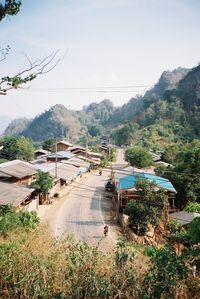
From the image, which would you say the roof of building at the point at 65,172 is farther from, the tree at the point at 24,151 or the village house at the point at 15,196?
the tree at the point at 24,151

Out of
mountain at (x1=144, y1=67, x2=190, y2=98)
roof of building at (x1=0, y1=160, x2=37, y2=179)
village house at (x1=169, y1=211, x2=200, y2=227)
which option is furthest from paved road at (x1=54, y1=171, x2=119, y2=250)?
mountain at (x1=144, y1=67, x2=190, y2=98)

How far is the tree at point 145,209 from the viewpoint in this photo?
23.0 meters

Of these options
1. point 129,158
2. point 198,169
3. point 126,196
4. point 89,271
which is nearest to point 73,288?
point 89,271

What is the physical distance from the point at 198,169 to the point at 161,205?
1075cm

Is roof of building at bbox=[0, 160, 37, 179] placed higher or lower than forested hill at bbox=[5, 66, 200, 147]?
lower

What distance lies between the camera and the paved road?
23.0 meters

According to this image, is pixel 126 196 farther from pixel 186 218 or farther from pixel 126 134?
pixel 126 134

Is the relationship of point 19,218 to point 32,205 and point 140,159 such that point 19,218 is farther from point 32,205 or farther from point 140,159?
point 140,159

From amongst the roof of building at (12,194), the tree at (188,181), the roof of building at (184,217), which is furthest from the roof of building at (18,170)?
the roof of building at (184,217)

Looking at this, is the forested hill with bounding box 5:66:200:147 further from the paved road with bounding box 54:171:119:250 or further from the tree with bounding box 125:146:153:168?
the paved road with bounding box 54:171:119:250

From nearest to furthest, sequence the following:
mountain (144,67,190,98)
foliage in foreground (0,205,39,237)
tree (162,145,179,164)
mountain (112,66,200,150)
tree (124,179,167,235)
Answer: foliage in foreground (0,205,39,237), tree (124,179,167,235), tree (162,145,179,164), mountain (112,66,200,150), mountain (144,67,190,98)

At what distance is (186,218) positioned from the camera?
23406 millimetres

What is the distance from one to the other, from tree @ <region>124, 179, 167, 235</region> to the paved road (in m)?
1.78

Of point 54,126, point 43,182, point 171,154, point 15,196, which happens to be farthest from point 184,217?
point 54,126
